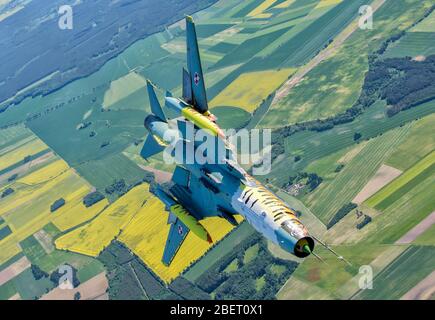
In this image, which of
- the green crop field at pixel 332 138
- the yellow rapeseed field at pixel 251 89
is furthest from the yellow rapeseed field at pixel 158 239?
the yellow rapeseed field at pixel 251 89

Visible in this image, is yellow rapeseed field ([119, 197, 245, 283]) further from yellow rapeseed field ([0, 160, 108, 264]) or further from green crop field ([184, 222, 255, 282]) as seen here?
yellow rapeseed field ([0, 160, 108, 264])

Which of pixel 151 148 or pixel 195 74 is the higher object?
pixel 195 74

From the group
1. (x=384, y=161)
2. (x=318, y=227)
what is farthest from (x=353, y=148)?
(x=318, y=227)

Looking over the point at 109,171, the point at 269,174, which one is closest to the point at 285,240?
the point at 269,174

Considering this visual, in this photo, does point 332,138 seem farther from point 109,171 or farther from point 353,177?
point 109,171

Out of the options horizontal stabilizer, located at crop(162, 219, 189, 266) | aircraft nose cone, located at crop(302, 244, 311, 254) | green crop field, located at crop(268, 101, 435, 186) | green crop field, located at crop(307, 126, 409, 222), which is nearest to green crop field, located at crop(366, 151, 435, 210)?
green crop field, located at crop(307, 126, 409, 222)
